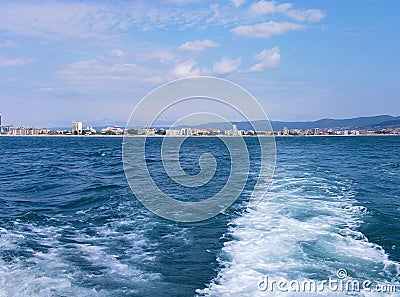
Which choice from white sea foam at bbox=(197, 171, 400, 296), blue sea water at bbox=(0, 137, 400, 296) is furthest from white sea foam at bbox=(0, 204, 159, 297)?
white sea foam at bbox=(197, 171, 400, 296)

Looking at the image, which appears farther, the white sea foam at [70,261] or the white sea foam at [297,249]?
the white sea foam at [297,249]

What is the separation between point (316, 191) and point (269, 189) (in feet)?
8.11

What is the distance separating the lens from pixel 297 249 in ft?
31.1

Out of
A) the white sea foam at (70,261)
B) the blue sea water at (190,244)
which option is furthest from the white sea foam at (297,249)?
the white sea foam at (70,261)

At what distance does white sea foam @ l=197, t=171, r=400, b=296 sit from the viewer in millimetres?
7707

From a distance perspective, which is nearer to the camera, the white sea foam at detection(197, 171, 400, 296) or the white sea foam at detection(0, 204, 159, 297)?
the white sea foam at detection(0, 204, 159, 297)

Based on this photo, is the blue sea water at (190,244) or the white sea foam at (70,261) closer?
the white sea foam at (70,261)

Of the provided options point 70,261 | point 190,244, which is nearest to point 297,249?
point 190,244

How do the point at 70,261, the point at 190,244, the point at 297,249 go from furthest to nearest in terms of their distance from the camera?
the point at 190,244, the point at 297,249, the point at 70,261

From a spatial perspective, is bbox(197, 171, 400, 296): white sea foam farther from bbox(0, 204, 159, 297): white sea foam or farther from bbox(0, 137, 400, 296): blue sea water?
bbox(0, 204, 159, 297): white sea foam

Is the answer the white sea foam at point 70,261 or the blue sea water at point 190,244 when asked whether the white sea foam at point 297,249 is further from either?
the white sea foam at point 70,261

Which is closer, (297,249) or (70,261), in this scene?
(70,261)

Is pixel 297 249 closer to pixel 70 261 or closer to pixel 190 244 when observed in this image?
pixel 190 244

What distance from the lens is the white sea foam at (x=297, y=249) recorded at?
7707 millimetres
